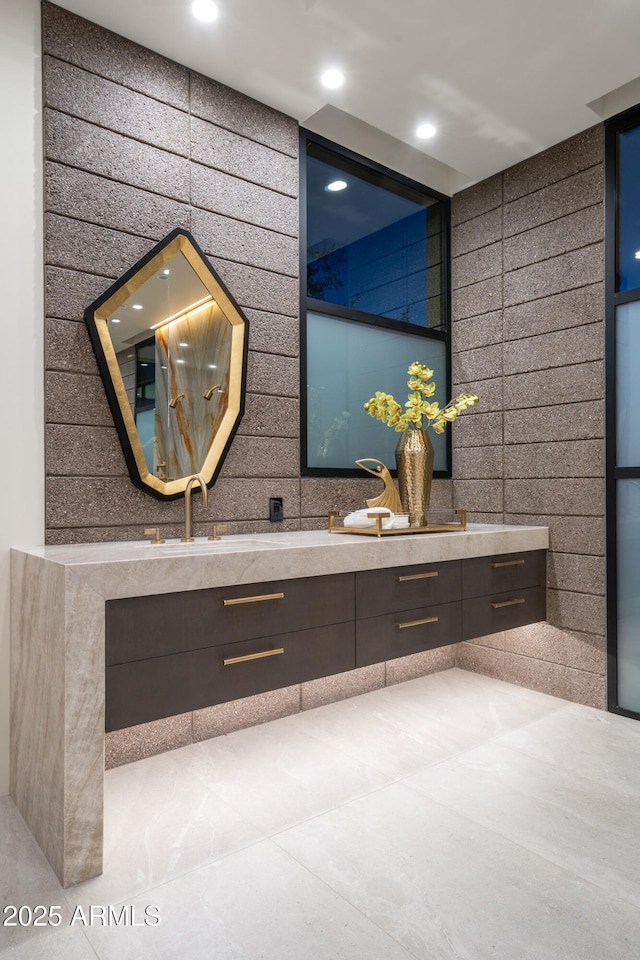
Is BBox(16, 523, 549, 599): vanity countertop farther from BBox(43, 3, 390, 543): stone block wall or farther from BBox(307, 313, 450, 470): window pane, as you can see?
BBox(307, 313, 450, 470): window pane

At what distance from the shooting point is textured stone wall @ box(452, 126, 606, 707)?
2.92 m

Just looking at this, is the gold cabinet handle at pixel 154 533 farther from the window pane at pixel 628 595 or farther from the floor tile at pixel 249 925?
the window pane at pixel 628 595

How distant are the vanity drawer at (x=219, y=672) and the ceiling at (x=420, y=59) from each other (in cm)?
227

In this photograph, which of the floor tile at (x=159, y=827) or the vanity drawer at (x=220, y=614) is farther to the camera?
the vanity drawer at (x=220, y=614)

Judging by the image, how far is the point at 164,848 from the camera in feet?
5.72

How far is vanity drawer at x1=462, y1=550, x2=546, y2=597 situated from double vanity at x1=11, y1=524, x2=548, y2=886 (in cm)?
14

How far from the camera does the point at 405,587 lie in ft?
7.93

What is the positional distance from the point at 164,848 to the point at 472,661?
215 centimetres

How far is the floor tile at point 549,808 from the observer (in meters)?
1.69

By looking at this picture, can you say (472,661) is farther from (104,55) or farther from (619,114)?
(104,55)

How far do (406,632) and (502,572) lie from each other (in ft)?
2.28

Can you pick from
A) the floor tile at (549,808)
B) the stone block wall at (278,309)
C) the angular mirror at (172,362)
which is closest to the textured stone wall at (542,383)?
the stone block wall at (278,309)

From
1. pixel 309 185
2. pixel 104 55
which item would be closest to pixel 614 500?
pixel 309 185

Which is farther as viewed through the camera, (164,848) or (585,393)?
(585,393)
